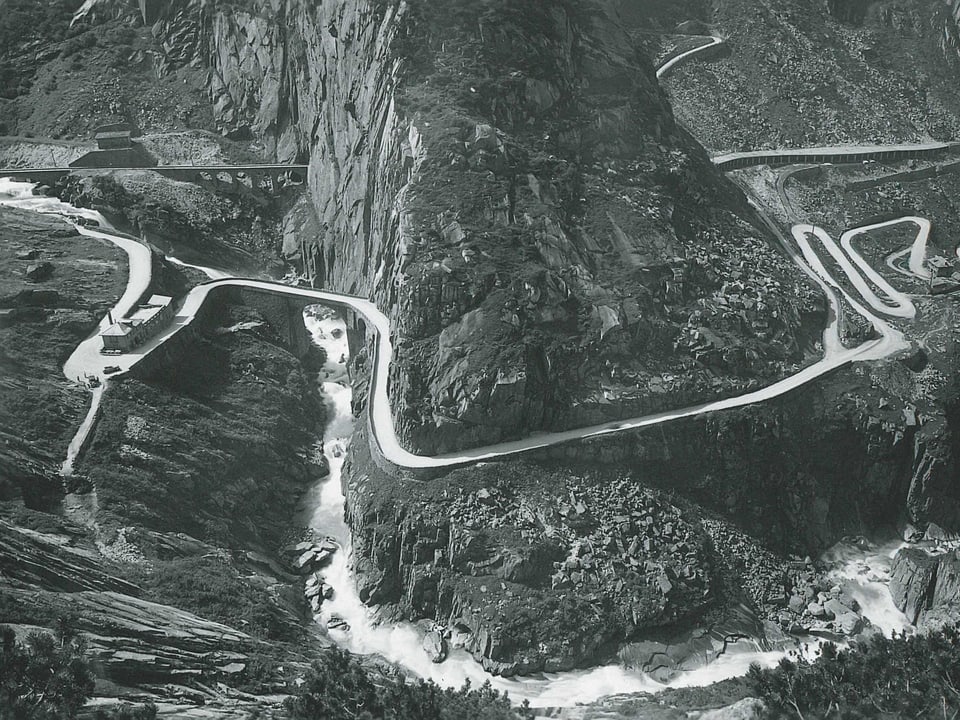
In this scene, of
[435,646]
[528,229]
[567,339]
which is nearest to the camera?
[435,646]

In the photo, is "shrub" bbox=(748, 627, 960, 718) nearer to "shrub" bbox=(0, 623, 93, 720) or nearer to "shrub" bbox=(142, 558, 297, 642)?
"shrub" bbox=(142, 558, 297, 642)

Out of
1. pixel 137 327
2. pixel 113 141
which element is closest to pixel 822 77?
pixel 113 141

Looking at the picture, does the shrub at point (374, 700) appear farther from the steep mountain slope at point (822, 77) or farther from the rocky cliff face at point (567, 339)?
the steep mountain slope at point (822, 77)

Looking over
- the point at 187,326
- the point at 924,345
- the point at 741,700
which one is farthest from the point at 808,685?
the point at 187,326

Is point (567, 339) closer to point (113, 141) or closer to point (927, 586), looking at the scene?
point (927, 586)

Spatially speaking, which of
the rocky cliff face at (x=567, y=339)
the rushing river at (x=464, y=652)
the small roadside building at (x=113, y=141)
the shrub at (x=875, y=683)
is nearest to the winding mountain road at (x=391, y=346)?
the rocky cliff face at (x=567, y=339)

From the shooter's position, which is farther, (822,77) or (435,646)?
(822,77)

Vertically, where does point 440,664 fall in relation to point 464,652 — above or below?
above

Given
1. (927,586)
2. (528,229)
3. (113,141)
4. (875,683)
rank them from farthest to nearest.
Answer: (113,141) < (528,229) < (927,586) < (875,683)
